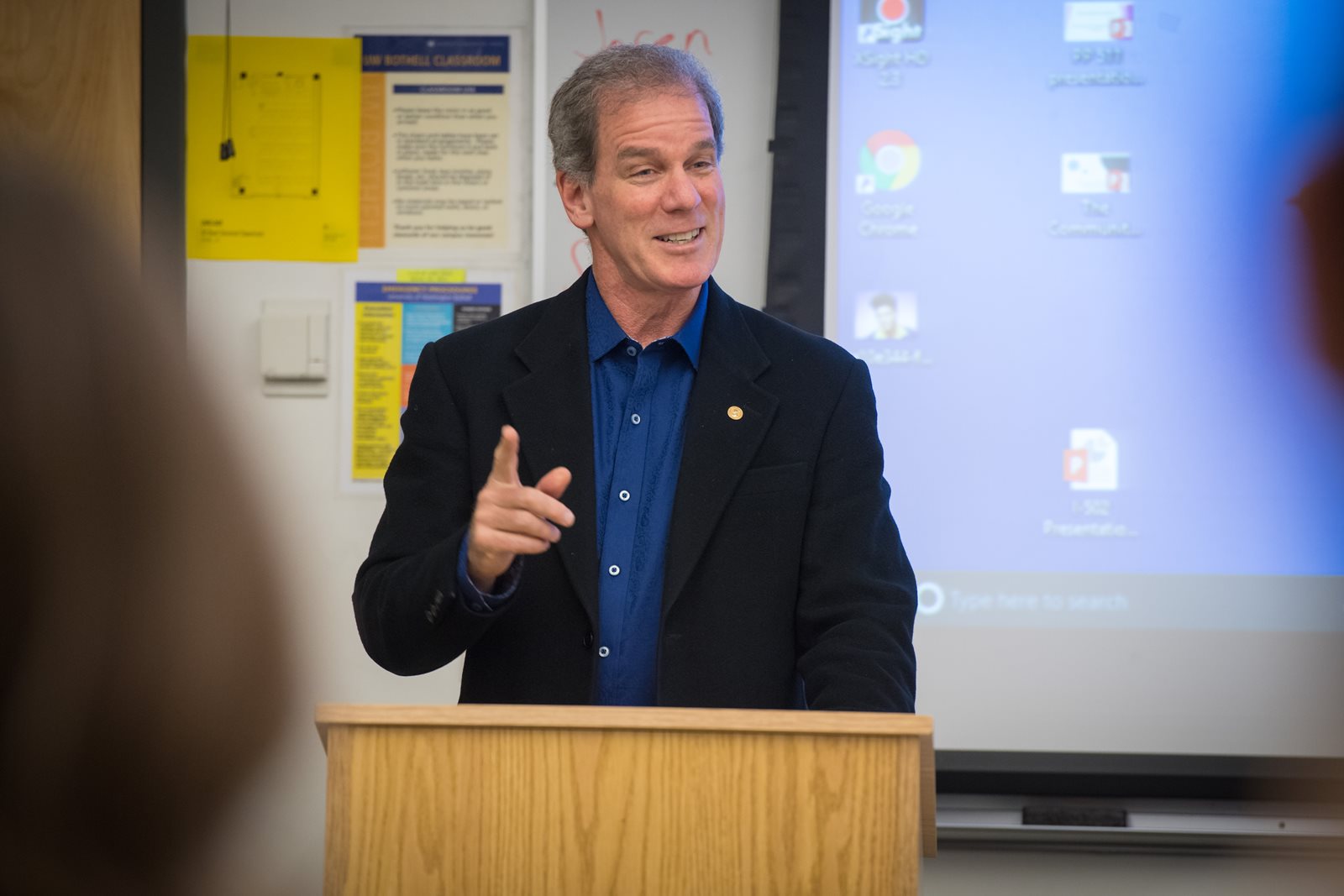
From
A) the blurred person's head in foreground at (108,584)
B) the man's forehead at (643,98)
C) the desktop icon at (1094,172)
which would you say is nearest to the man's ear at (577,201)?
the man's forehead at (643,98)

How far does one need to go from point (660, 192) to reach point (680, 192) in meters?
0.03

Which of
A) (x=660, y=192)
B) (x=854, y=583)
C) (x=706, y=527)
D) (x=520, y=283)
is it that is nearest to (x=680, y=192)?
(x=660, y=192)

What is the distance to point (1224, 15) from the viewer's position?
273 centimetres

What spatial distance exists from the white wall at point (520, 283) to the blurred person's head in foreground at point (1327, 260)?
1.07 metres

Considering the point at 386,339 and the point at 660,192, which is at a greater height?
the point at 660,192

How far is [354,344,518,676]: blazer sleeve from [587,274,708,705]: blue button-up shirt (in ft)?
0.61

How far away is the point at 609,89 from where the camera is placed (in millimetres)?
1902

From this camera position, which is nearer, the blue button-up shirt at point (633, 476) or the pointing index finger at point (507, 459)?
the pointing index finger at point (507, 459)

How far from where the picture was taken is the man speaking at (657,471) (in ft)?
5.63

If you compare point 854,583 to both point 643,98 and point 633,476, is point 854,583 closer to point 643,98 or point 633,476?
point 633,476

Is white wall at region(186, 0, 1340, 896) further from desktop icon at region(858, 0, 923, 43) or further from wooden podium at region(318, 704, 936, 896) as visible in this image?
wooden podium at region(318, 704, 936, 896)

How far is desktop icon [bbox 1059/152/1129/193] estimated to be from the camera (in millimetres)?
2773

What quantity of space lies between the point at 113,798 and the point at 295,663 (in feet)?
0.25

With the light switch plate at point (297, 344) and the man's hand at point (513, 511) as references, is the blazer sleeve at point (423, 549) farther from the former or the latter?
the light switch plate at point (297, 344)
